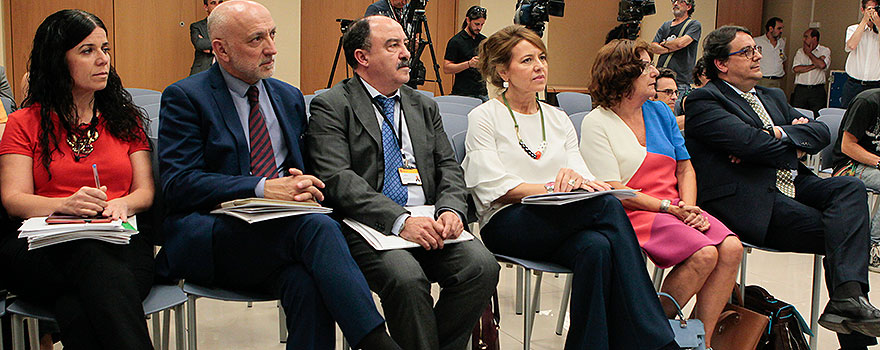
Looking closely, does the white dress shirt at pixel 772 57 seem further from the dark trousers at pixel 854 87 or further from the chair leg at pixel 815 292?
the chair leg at pixel 815 292

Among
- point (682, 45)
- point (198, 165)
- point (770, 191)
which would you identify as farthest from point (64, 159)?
point (682, 45)

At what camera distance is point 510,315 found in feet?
10.6

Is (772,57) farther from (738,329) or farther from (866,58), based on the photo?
(738,329)

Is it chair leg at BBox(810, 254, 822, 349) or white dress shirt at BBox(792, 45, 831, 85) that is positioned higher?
white dress shirt at BBox(792, 45, 831, 85)

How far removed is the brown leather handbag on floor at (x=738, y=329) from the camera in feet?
8.21

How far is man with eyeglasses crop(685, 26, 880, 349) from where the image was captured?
101 inches

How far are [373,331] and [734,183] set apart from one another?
Result: 1.57 meters

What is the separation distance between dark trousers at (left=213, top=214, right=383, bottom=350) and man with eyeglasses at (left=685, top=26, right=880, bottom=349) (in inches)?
60.3

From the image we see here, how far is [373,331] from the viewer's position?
6.24 feet

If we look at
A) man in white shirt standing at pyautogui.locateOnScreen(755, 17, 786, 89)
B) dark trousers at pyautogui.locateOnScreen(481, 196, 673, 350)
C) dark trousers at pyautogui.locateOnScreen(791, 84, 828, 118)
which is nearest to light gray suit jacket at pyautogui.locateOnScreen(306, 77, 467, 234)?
dark trousers at pyautogui.locateOnScreen(481, 196, 673, 350)

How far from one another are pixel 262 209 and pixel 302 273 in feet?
0.65

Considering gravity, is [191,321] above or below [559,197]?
below

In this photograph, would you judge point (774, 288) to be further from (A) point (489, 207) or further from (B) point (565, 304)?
(A) point (489, 207)

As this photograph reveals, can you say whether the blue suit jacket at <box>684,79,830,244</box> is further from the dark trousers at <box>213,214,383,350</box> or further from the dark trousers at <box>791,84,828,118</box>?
the dark trousers at <box>791,84,828,118</box>
